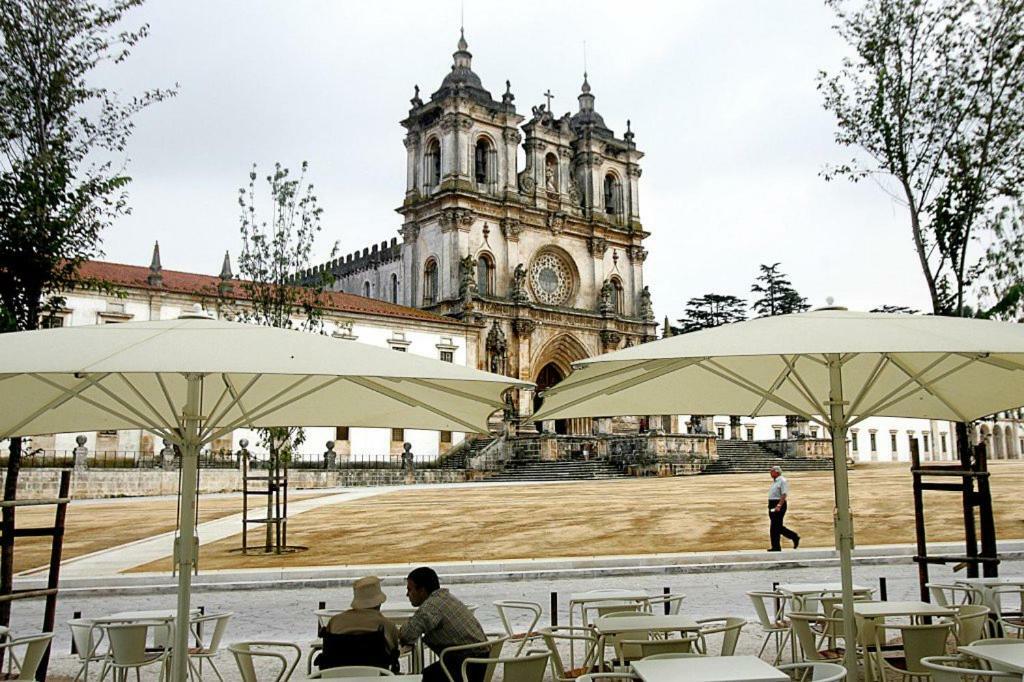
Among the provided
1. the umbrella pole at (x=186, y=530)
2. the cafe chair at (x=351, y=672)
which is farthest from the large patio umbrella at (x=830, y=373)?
the umbrella pole at (x=186, y=530)

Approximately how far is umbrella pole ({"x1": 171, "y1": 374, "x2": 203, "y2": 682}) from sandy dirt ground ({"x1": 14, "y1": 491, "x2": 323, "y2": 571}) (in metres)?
9.97

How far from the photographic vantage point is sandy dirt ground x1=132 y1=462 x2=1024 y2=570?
1477 cm

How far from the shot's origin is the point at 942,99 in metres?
13.4

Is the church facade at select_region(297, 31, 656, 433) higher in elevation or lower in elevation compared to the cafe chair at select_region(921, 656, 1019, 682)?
higher

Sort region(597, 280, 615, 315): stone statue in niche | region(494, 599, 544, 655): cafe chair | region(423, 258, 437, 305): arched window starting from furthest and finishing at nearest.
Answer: region(597, 280, 615, 315): stone statue in niche, region(423, 258, 437, 305): arched window, region(494, 599, 544, 655): cafe chair

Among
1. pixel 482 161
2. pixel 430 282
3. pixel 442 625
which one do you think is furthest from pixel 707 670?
pixel 482 161

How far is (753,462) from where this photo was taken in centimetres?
4412

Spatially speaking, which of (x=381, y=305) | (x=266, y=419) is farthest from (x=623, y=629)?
(x=381, y=305)

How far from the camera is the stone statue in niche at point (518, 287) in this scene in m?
51.2

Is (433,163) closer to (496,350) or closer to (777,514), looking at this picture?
(496,350)

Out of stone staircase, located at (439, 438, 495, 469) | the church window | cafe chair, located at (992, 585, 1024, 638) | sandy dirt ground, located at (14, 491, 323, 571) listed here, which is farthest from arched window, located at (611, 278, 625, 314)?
cafe chair, located at (992, 585, 1024, 638)

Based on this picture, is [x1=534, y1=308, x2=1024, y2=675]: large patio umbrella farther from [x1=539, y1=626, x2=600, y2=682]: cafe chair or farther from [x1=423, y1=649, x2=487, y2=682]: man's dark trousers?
[x1=423, y1=649, x2=487, y2=682]: man's dark trousers

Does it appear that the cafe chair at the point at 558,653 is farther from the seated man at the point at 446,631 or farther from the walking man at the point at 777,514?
the walking man at the point at 777,514

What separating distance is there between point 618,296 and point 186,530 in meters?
53.4
